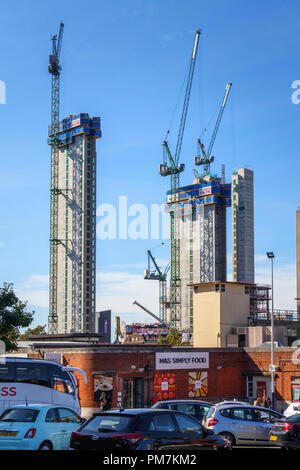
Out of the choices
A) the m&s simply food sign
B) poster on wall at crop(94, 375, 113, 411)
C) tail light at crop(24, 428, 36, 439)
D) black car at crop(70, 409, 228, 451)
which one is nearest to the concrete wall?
the m&s simply food sign

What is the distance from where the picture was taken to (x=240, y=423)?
949 inches

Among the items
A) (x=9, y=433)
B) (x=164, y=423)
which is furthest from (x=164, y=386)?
(x=164, y=423)

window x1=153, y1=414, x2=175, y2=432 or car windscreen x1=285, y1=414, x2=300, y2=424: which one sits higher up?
window x1=153, y1=414, x2=175, y2=432

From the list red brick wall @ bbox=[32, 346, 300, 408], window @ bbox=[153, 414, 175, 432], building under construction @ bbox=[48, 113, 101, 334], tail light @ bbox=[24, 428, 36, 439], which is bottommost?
red brick wall @ bbox=[32, 346, 300, 408]

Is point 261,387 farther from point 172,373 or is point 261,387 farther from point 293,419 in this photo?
point 293,419

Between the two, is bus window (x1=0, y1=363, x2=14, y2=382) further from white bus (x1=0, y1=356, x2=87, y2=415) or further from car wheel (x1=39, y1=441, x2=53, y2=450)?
car wheel (x1=39, y1=441, x2=53, y2=450)

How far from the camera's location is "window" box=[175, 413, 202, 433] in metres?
16.9

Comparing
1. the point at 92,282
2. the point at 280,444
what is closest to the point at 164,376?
the point at 280,444

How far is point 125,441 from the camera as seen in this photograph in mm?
15227

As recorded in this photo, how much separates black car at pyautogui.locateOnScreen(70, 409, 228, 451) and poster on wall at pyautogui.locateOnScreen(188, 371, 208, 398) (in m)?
30.9

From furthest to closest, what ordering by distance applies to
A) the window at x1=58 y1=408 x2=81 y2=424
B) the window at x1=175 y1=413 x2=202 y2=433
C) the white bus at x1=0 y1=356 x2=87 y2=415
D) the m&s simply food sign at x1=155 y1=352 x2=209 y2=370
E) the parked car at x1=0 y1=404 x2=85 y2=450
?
the m&s simply food sign at x1=155 y1=352 x2=209 y2=370 → the white bus at x1=0 y1=356 x2=87 y2=415 → the window at x1=58 y1=408 x2=81 y2=424 → the parked car at x1=0 y1=404 x2=85 y2=450 → the window at x1=175 y1=413 x2=202 y2=433

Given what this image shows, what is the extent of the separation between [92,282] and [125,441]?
154 m

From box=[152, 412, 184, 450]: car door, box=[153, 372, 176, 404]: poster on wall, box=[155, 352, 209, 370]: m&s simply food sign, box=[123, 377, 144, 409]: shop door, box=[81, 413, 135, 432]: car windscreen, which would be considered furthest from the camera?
box=[155, 352, 209, 370]: m&s simply food sign
